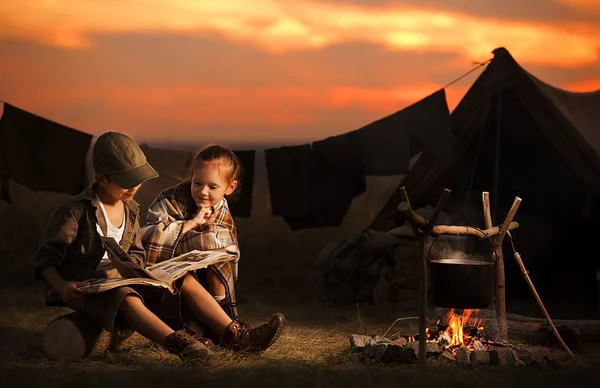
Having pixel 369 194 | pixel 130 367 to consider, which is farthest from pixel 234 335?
pixel 369 194

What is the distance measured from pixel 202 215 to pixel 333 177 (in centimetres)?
304

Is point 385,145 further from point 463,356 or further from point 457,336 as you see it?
point 463,356

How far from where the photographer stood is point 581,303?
24.7 ft

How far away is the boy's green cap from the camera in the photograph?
4656 millimetres

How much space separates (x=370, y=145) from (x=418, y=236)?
330cm

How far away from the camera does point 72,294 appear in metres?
4.58

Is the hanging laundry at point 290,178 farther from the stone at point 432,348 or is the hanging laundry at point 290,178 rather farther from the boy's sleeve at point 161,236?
the stone at point 432,348

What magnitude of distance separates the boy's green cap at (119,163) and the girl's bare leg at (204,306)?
2.30ft

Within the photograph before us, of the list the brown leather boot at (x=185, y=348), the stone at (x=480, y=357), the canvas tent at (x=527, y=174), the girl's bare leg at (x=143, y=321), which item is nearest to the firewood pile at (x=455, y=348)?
the stone at (x=480, y=357)

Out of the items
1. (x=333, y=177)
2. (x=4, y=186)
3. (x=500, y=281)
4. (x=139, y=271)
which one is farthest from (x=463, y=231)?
(x=4, y=186)

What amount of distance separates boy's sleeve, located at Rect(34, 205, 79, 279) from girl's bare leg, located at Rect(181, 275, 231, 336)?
747mm

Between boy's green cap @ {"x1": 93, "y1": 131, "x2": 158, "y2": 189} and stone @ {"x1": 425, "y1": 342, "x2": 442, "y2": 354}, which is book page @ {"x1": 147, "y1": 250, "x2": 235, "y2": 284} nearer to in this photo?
boy's green cap @ {"x1": 93, "y1": 131, "x2": 158, "y2": 189}

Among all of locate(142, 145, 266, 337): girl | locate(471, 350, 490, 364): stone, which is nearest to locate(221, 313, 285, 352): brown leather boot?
locate(142, 145, 266, 337): girl

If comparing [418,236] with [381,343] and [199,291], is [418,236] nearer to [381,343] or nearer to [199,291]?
[381,343]
